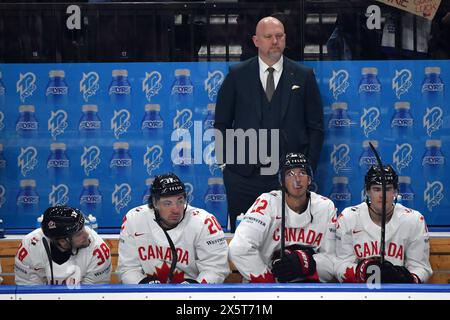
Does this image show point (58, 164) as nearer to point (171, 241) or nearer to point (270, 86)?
point (171, 241)

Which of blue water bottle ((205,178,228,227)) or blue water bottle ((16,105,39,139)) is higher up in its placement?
blue water bottle ((16,105,39,139))

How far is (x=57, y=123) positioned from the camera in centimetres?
415

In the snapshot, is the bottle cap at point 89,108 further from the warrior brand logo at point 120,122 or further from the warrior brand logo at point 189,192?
the warrior brand logo at point 189,192

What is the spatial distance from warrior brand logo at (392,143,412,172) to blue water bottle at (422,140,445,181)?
0.07 meters

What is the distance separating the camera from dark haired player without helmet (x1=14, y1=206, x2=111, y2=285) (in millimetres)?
4098

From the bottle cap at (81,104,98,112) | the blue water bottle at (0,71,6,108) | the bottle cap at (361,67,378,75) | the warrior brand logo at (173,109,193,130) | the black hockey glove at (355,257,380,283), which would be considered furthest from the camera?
the bottle cap at (361,67,378,75)

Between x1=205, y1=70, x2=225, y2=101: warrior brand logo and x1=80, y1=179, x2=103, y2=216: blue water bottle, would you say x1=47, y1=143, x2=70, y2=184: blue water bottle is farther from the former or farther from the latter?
x1=205, y1=70, x2=225, y2=101: warrior brand logo

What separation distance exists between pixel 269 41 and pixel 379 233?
0.97 meters

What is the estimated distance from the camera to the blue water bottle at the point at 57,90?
412 cm

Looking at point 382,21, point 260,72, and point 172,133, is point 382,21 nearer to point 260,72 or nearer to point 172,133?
point 260,72

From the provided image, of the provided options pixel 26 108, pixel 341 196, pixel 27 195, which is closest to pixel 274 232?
pixel 341 196

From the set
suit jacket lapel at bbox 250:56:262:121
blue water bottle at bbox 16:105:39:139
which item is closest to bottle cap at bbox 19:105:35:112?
blue water bottle at bbox 16:105:39:139
